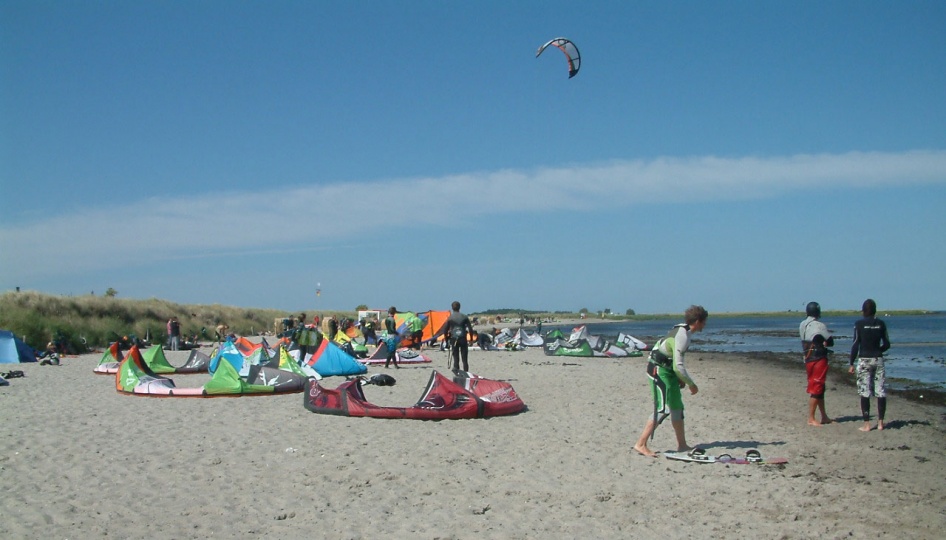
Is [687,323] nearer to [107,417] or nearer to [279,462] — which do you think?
[279,462]

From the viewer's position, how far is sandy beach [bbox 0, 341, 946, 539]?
563 centimetres

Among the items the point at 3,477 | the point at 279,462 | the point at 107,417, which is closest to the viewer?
Result: the point at 3,477

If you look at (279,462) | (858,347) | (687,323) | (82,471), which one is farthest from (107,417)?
(858,347)

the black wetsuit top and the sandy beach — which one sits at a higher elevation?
the black wetsuit top

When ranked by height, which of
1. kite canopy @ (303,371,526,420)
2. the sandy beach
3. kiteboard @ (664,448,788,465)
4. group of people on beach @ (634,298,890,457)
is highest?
group of people on beach @ (634,298,890,457)

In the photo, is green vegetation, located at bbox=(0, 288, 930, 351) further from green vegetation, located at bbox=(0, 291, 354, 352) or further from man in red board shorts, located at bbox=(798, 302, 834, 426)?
man in red board shorts, located at bbox=(798, 302, 834, 426)

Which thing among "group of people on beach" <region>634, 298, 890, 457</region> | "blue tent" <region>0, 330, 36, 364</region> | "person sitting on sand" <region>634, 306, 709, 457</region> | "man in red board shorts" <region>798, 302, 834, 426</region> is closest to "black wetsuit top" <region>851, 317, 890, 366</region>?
"group of people on beach" <region>634, 298, 890, 457</region>

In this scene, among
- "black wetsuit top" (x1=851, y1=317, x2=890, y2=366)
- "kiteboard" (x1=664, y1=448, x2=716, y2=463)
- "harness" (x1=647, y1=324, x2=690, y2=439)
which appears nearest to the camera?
"harness" (x1=647, y1=324, x2=690, y2=439)

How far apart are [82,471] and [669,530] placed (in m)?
5.41

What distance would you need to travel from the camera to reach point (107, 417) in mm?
10375

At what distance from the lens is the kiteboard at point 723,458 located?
756 cm

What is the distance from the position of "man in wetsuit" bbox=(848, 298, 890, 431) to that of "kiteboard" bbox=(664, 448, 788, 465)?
2.56 meters

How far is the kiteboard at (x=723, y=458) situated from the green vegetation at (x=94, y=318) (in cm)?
2280

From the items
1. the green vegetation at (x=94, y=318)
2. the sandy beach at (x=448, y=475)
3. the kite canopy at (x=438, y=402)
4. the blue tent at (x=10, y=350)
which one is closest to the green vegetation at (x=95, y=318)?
the green vegetation at (x=94, y=318)
